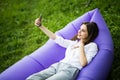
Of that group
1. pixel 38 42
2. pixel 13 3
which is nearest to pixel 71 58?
pixel 38 42

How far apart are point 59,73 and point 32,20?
2995mm

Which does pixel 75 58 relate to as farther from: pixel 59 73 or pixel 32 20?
pixel 32 20

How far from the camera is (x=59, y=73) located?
110 inches

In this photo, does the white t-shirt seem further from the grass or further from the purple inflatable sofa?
the grass

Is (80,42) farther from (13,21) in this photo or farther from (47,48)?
(13,21)

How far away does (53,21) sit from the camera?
17.1 feet

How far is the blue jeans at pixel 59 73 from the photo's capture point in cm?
275

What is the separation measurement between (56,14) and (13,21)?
112 centimetres

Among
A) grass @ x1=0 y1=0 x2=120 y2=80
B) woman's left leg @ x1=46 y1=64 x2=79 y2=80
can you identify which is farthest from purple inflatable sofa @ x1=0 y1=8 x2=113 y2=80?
grass @ x1=0 y1=0 x2=120 y2=80

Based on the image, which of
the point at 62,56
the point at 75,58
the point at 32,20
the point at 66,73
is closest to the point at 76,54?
the point at 75,58

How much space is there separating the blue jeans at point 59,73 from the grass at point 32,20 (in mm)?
969

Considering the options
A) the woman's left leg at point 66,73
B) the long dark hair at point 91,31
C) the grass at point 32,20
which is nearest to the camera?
the woman's left leg at point 66,73

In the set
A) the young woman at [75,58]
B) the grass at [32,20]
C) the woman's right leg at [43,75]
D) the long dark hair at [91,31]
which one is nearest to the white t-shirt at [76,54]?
the young woman at [75,58]

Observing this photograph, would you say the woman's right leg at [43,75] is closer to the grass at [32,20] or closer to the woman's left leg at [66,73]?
the woman's left leg at [66,73]
